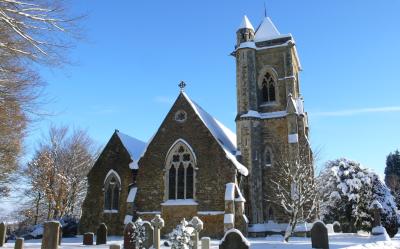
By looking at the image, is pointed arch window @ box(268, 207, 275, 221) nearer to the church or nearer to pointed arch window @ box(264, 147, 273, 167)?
the church

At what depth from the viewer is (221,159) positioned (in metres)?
25.5

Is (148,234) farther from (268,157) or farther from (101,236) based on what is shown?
(268,157)

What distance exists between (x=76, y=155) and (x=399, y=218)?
109 feet

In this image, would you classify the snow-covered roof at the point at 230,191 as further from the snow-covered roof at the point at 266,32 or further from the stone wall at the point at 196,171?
the snow-covered roof at the point at 266,32

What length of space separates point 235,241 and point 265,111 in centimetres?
2060

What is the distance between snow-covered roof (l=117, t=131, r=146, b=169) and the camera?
29.1 metres

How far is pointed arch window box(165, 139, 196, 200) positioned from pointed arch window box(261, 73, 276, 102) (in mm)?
9377

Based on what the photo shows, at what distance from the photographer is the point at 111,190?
2898cm

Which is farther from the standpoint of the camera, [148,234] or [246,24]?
[246,24]

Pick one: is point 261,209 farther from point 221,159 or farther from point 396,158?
point 396,158

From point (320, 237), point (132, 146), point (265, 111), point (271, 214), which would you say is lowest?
point (320, 237)

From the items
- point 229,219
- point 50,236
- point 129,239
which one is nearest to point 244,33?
point 229,219

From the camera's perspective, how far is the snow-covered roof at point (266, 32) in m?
33.7

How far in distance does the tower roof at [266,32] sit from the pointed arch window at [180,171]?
41.8 feet
